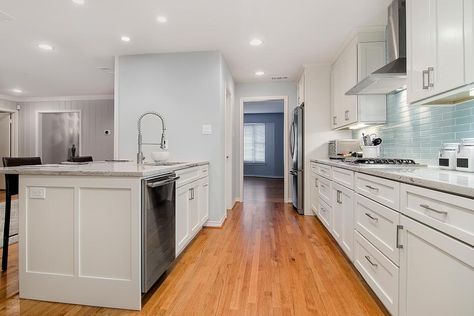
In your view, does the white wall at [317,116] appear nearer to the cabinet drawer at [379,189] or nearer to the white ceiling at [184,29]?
the white ceiling at [184,29]

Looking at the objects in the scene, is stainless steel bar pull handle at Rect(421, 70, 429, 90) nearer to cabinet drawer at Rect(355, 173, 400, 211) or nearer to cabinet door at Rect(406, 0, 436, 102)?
cabinet door at Rect(406, 0, 436, 102)

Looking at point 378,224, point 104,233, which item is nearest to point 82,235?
point 104,233

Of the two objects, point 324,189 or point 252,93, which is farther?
point 252,93

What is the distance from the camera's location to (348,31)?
2889 millimetres

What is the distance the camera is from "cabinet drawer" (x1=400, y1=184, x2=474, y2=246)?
35.5 inches

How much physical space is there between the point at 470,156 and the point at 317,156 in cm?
249

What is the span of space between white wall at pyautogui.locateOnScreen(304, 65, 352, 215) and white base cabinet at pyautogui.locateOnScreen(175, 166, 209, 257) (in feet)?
5.72

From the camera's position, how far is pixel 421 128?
2.22 meters

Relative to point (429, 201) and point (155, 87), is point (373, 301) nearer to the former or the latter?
point (429, 201)

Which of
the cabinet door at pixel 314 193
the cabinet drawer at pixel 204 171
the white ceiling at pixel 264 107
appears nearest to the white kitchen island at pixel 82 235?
the cabinet drawer at pixel 204 171

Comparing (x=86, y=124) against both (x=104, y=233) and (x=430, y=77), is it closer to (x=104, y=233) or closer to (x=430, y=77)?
(x=104, y=233)

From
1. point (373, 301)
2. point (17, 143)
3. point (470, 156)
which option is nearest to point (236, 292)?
point (373, 301)

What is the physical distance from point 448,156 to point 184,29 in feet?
8.92

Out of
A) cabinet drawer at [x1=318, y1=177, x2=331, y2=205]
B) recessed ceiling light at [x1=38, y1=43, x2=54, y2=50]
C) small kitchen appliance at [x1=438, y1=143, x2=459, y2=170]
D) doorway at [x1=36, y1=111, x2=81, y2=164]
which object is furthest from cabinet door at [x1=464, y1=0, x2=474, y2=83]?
doorway at [x1=36, y1=111, x2=81, y2=164]
